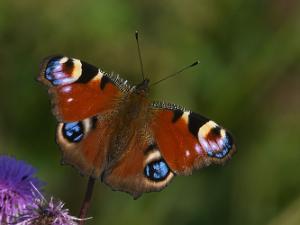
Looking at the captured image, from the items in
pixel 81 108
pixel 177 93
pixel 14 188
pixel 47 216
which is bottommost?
pixel 177 93

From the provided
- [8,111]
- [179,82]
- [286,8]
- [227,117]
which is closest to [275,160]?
[227,117]

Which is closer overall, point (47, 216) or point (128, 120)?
point (47, 216)

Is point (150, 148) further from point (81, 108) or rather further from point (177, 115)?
point (81, 108)

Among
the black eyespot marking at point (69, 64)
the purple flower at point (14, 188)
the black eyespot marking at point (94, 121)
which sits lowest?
the purple flower at point (14, 188)

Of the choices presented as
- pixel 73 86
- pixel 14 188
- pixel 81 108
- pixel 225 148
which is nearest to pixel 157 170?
pixel 225 148

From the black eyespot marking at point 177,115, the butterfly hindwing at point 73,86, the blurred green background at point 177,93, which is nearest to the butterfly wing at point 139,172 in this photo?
the black eyespot marking at point 177,115

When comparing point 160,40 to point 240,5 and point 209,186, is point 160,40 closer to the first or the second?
point 240,5

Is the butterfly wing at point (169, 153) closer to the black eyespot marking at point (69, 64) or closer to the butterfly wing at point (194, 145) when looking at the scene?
the butterfly wing at point (194, 145)
